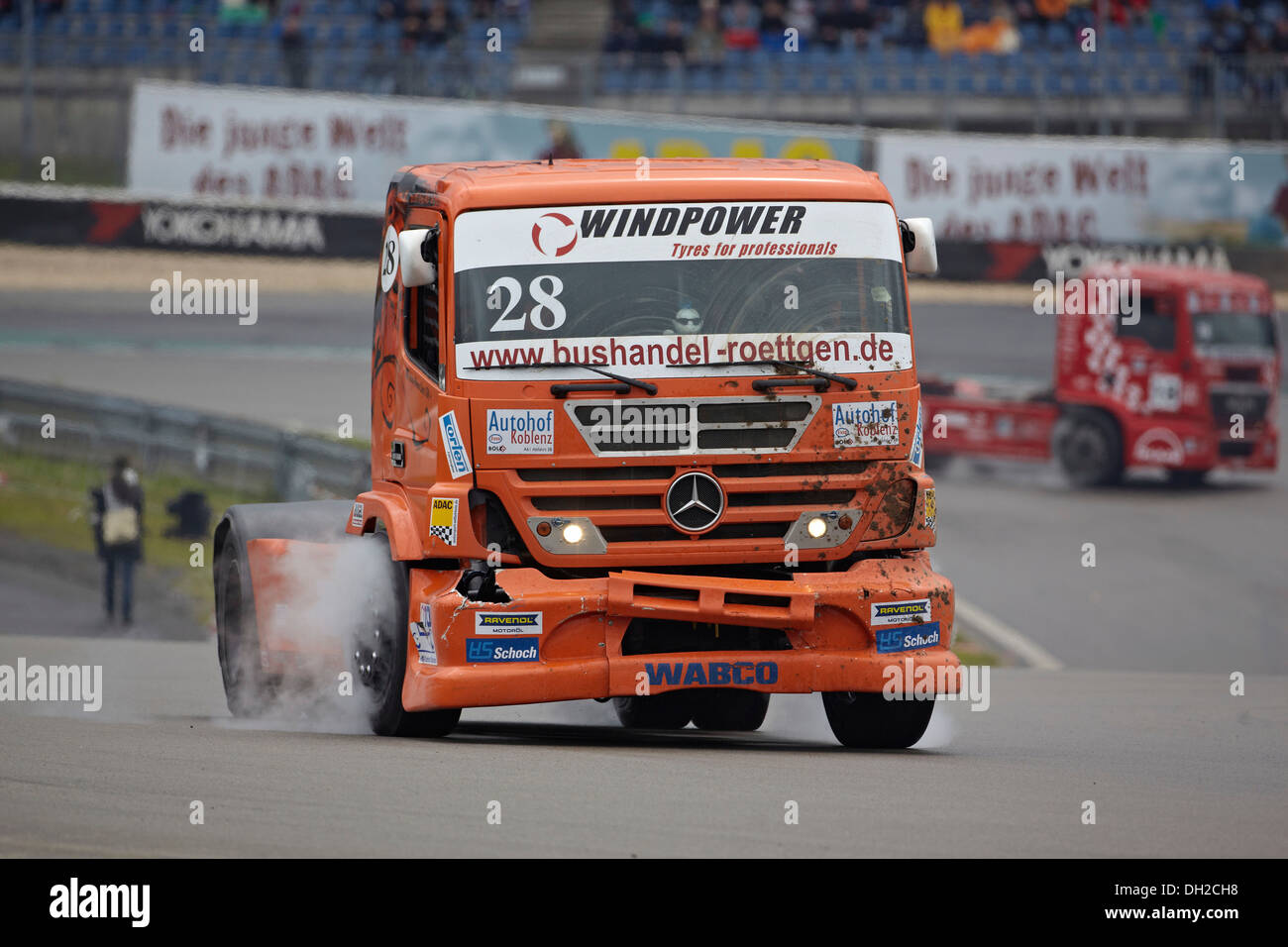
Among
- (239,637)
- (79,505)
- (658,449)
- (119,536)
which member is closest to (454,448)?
(658,449)

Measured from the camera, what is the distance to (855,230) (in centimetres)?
866

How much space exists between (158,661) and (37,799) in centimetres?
738

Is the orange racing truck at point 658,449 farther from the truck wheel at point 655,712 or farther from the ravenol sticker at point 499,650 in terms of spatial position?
the truck wheel at point 655,712

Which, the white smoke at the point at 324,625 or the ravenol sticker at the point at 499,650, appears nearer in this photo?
the ravenol sticker at the point at 499,650

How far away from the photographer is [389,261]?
943 cm

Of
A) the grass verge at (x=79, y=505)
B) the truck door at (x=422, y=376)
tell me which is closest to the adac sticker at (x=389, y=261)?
the truck door at (x=422, y=376)

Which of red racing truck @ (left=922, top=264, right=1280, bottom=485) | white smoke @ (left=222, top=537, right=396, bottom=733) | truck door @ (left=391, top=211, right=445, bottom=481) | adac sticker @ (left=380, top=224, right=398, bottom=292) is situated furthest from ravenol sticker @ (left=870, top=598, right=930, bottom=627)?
red racing truck @ (left=922, top=264, right=1280, bottom=485)

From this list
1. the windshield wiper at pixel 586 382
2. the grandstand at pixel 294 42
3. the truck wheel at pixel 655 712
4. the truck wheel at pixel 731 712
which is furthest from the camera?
the grandstand at pixel 294 42

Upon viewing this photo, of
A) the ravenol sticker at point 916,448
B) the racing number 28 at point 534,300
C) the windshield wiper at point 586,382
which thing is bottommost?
the ravenol sticker at point 916,448

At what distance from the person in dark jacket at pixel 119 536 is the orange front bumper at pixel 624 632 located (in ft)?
33.9

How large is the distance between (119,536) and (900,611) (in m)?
11.3

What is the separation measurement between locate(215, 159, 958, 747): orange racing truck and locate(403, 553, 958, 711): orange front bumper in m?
0.01

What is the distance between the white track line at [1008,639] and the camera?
57.7ft
